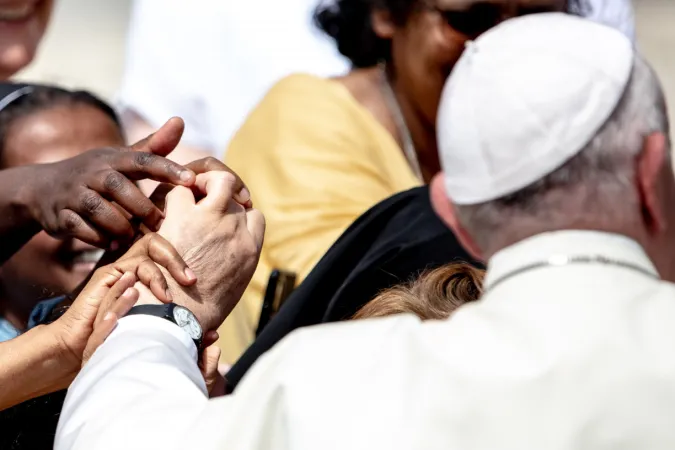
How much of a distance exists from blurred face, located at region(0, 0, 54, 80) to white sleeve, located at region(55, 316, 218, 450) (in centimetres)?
232

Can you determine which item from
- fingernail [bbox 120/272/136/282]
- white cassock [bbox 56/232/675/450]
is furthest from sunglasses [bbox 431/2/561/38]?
A: white cassock [bbox 56/232/675/450]

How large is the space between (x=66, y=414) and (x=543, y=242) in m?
0.60

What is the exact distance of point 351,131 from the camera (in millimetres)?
3182

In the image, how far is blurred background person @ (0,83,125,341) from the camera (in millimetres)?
2664

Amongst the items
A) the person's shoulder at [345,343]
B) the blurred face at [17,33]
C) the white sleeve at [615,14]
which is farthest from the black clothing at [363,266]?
the blurred face at [17,33]

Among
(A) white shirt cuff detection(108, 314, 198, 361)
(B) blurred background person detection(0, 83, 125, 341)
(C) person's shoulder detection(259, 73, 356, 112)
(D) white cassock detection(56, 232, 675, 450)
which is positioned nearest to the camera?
(D) white cassock detection(56, 232, 675, 450)

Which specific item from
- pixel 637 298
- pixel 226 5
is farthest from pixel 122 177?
pixel 226 5

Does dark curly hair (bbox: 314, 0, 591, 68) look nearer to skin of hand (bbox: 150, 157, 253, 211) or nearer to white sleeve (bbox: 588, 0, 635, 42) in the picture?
white sleeve (bbox: 588, 0, 635, 42)

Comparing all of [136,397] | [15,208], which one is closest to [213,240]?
[136,397]

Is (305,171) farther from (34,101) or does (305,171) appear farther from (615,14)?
(615,14)

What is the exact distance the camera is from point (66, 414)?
1.59m

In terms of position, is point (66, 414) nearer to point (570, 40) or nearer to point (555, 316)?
point (555, 316)

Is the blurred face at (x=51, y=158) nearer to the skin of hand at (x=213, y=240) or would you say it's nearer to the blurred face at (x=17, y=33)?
the skin of hand at (x=213, y=240)

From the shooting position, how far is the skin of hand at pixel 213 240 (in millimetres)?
1842
